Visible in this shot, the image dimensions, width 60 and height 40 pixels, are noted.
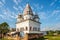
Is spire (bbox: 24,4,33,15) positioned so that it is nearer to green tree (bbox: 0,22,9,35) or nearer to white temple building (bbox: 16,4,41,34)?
white temple building (bbox: 16,4,41,34)

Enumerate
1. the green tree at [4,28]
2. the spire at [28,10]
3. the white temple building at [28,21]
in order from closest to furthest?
the white temple building at [28,21]
the spire at [28,10]
the green tree at [4,28]

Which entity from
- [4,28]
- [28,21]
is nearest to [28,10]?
[28,21]

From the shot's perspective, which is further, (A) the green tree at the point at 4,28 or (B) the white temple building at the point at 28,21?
(A) the green tree at the point at 4,28

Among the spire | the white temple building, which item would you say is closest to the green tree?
the white temple building

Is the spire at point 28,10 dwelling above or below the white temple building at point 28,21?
above

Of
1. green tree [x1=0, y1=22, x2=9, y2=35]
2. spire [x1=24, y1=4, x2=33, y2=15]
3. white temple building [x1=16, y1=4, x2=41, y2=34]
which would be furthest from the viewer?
green tree [x1=0, y1=22, x2=9, y2=35]

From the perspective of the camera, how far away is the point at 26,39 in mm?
19422

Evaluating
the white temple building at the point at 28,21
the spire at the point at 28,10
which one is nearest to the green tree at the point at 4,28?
the white temple building at the point at 28,21

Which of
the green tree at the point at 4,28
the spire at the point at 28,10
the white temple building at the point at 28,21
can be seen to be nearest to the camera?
the white temple building at the point at 28,21

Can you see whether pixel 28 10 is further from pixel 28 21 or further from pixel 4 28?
pixel 4 28

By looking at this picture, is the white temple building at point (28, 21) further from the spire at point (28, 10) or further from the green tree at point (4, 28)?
the green tree at point (4, 28)

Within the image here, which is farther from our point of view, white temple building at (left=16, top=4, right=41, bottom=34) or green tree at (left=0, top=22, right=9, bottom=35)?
green tree at (left=0, top=22, right=9, bottom=35)

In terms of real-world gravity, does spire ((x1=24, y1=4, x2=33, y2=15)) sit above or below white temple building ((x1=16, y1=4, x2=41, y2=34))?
above

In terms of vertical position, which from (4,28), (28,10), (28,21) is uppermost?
(28,10)
